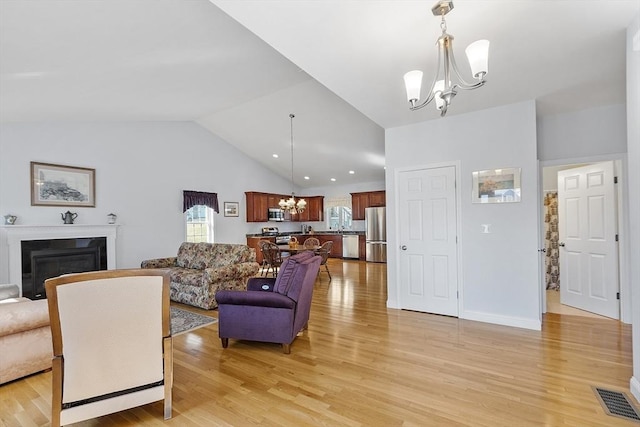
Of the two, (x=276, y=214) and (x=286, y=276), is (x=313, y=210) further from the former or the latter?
(x=286, y=276)

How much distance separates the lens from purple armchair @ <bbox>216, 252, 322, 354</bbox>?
2826mm

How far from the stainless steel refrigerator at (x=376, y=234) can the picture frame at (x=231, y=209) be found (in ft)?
12.9

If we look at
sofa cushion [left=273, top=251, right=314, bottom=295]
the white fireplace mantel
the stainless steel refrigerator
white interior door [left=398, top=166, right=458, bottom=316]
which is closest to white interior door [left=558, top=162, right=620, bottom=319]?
white interior door [left=398, top=166, right=458, bottom=316]

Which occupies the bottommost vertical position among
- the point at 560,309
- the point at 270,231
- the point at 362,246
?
the point at 560,309

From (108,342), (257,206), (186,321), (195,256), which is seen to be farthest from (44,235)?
(257,206)

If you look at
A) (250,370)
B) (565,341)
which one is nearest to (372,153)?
(565,341)

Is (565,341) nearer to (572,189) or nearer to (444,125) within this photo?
(572,189)

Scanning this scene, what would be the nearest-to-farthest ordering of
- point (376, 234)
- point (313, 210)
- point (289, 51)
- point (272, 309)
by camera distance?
point (289, 51), point (272, 309), point (376, 234), point (313, 210)

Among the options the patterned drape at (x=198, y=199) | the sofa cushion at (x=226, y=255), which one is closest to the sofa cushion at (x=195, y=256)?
the sofa cushion at (x=226, y=255)

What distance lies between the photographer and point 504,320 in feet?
11.5

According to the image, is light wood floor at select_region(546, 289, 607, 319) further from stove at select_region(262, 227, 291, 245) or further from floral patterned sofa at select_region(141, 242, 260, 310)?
stove at select_region(262, 227, 291, 245)

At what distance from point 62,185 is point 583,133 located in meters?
8.02

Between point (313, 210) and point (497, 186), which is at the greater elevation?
point (497, 186)

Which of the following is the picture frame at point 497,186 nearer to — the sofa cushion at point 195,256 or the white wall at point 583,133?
the white wall at point 583,133
